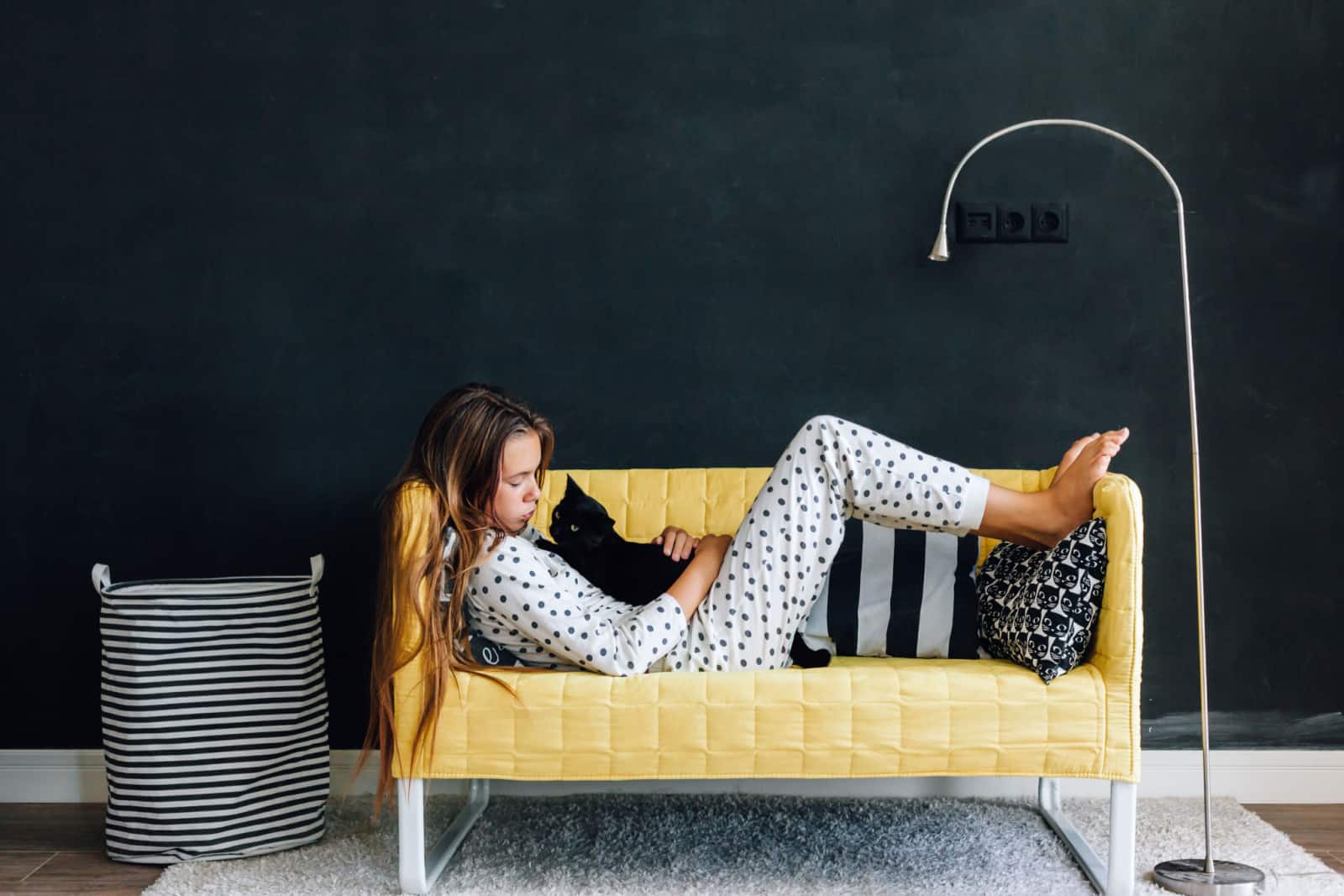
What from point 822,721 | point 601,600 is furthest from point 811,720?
point 601,600

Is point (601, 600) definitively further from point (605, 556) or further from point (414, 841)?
point (414, 841)

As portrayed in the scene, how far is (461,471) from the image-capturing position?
207cm

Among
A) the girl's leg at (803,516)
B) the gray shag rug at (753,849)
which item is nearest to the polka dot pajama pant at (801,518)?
the girl's leg at (803,516)

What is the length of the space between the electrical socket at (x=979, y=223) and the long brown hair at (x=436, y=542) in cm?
115

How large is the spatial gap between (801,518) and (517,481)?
491 millimetres

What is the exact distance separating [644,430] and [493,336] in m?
0.40

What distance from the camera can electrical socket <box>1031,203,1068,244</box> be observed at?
2.69 m

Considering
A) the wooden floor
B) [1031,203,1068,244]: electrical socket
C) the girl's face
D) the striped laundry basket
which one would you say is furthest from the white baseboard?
[1031,203,1068,244]: electrical socket

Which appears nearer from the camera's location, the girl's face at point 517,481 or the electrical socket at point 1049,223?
the girl's face at point 517,481

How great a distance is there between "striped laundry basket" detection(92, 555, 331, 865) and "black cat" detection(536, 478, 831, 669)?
0.59 meters

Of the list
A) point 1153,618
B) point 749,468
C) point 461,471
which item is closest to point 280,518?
point 461,471

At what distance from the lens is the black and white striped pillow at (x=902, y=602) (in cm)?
223

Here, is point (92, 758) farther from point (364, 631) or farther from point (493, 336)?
point (493, 336)

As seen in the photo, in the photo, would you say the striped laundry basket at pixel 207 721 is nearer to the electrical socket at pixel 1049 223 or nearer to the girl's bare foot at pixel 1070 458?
the girl's bare foot at pixel 1070 458
